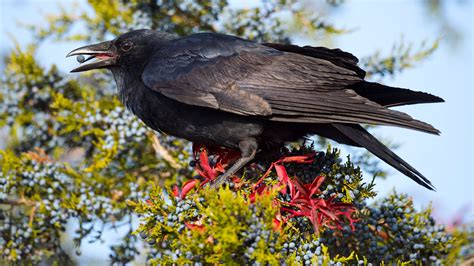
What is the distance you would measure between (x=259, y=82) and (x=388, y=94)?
62 cm

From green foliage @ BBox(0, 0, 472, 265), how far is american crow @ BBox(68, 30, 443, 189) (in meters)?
0.17

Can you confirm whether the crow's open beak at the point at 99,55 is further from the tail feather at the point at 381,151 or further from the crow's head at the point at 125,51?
the tail feather at the point at 381,151

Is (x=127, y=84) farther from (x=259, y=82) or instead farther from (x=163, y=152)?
(x=259, y=82)

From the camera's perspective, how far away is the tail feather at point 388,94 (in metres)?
3.29

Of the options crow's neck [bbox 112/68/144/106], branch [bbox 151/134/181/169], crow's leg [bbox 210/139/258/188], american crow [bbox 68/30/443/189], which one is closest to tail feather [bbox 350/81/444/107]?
american crow [bbox 68/30/443/189]

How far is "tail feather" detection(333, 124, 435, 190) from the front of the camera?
2957 mm

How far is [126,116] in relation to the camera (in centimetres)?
398

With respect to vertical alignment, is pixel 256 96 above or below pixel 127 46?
below

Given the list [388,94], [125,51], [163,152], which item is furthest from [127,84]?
[388,94]

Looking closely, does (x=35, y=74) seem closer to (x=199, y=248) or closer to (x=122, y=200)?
(x=122, y=200)

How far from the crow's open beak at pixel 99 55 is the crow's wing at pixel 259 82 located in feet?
1.12

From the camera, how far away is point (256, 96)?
3232mm

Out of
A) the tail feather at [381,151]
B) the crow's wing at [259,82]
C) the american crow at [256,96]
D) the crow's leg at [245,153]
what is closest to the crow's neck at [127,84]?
the american crow at [256,96]

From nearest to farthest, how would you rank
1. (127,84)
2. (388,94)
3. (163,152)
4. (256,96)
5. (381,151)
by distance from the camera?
1. (381,151)
2. (256,96)
3. (388,94)
4. (127,84)
5. (163,152)
